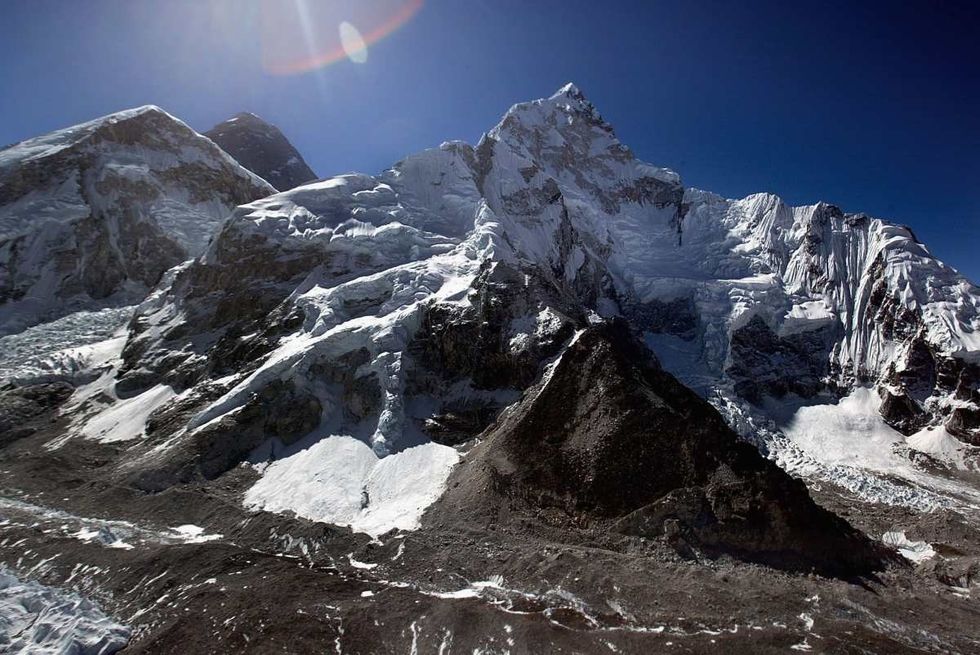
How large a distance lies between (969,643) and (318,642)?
27.5 m

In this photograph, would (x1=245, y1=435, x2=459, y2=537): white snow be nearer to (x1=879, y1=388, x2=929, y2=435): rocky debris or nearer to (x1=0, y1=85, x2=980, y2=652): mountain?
(x1=0, y1=85, x2=980, y2=652): mountain

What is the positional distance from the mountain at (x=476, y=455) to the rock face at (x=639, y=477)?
17 cm

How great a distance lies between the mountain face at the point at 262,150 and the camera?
151 meters

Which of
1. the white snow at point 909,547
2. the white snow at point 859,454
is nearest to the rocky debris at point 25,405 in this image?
the white snow at point 909,547

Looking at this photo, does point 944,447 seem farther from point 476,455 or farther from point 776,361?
point 476,455

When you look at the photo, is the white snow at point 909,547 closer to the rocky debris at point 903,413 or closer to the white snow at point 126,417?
the rocky debris at point 903,413

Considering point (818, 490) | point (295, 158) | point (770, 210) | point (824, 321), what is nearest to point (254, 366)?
point (818, 490)

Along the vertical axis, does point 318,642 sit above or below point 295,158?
below

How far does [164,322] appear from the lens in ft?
221

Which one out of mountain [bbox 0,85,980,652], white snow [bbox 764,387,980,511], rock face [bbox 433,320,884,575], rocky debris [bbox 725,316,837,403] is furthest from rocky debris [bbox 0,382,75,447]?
rocky debris [bbox 725,316,837,403]

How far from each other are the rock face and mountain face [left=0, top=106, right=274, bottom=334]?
75340 millimetres

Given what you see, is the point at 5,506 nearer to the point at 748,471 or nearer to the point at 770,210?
the point at 748,471

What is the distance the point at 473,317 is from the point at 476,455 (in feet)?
50.0

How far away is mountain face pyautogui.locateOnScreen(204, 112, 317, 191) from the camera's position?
151 meters
